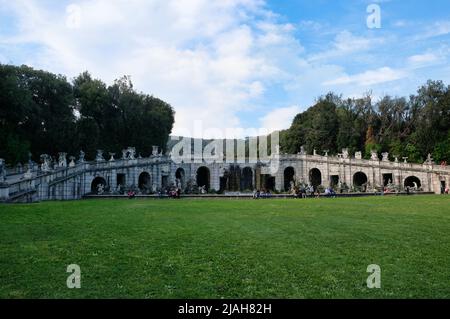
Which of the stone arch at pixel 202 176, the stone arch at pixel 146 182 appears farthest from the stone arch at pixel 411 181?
the stone arch at pixel 146 182

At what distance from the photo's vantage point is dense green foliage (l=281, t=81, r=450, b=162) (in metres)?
62.3

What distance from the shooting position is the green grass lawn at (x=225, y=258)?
7344mm

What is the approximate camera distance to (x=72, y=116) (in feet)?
176

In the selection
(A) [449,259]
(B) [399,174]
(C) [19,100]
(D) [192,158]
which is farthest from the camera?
(D) [192,158]

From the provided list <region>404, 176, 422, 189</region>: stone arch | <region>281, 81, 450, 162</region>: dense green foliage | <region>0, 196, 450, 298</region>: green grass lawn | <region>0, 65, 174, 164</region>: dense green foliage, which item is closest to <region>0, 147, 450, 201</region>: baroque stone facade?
<region>404, 176, 422, 189</region>: stone arch

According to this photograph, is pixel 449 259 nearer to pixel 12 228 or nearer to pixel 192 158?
pixel 12 228

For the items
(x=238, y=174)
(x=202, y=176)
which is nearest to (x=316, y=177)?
(x=238, y=174)

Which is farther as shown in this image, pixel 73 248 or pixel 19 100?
pixel 19 100

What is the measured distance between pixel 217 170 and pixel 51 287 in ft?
165

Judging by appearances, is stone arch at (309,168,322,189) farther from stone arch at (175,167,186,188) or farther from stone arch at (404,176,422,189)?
stone arch at (175,167,186,188)

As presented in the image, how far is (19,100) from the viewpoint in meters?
40.7

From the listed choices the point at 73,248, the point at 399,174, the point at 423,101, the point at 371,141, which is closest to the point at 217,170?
the point at 399,174

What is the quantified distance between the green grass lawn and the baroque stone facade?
26.7 meters

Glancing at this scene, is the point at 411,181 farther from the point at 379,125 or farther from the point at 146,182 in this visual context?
the point at 146,182
